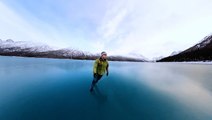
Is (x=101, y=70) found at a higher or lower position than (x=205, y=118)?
higher

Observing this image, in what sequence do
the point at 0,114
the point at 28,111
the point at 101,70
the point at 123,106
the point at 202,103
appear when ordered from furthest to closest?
the point at 101,70 < the point at 202,103 < the point at 123,106 < the point at 28,111 < the point at 0,114

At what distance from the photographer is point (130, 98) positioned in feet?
20.6

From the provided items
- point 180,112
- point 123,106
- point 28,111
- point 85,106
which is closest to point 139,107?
point 123,106

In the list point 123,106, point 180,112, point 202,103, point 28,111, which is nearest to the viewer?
point 28,111

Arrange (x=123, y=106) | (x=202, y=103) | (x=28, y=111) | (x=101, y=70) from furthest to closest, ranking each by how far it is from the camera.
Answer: (x=101, y=70) < (x=202, y=103) < (x=123, y=106) < (x=28, y=111)

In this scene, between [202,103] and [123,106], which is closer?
[123,106]

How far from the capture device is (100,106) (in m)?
5.10

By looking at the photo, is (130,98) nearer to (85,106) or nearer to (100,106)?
(100,106)

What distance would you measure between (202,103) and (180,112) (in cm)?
192

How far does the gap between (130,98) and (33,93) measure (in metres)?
4.71

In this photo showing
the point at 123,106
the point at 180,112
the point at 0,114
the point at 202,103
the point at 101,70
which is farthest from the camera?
the point at 101,70

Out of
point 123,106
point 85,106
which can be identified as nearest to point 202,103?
point 123,106

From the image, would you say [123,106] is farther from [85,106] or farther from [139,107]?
[85,106]

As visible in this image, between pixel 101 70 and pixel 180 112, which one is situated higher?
pixel 101 70
